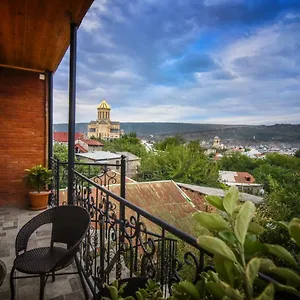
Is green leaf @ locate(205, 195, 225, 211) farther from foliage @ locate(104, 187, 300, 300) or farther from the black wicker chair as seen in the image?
the black wicker chair

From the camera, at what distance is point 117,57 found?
2669 cm

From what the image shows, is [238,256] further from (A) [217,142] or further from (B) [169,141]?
→ (B) [169,141]

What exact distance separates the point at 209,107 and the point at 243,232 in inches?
1387

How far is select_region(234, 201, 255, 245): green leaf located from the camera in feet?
1.53

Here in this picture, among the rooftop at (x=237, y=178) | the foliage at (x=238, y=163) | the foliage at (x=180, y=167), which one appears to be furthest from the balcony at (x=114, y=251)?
the foliage at (x=238, y=163)

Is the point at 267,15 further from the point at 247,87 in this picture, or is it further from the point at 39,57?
the point at 39,57

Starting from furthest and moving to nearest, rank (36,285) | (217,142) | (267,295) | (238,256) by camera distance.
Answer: (217,142) → (36,285) → (238,256) → (267,295)

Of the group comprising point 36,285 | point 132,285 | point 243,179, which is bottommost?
point 243,179

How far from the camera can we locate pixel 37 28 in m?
2.71

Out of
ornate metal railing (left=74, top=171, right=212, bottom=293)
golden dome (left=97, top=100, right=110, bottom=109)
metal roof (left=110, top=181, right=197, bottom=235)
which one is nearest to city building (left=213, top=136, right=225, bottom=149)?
golden dome (left=97, top=100, right=110, bottom=109)

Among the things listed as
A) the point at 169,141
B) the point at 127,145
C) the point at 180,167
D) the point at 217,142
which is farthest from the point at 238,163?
the point at 127,145

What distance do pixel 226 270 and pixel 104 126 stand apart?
3628 centimetres

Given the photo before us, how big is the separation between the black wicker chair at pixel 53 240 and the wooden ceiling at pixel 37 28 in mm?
1828

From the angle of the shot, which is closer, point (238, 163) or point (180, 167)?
point (180, 167)
